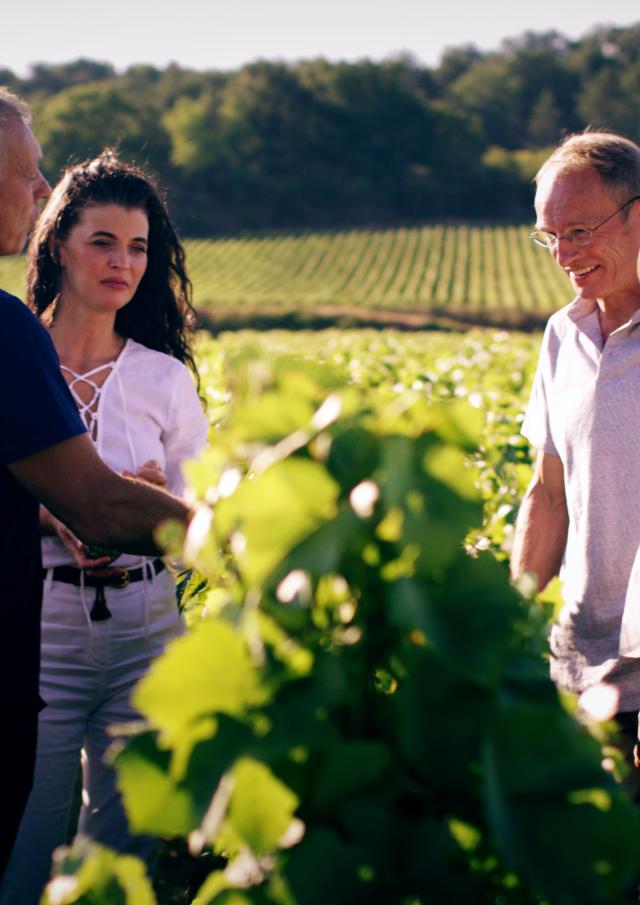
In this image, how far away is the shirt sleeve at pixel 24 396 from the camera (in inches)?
67.8

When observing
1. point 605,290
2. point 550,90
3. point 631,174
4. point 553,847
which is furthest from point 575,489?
point 550,90

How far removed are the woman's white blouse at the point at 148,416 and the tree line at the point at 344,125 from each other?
8037 cm

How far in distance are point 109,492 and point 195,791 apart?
101 cm

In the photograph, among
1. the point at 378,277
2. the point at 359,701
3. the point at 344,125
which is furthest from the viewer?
the point at 344,125

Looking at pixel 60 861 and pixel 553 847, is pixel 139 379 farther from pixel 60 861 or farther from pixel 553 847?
pixel 553 847

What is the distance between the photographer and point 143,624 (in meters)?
2.55

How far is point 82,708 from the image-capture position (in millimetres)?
2506

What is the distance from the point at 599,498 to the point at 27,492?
1.32m

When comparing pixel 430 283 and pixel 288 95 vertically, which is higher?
pixel 288 95

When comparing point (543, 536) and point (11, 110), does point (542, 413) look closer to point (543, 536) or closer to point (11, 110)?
point (543, 536)

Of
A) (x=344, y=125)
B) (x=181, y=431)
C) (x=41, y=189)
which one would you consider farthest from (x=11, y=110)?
(x=344, y=125)

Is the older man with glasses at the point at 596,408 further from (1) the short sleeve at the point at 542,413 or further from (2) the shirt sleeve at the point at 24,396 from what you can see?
(2) the shirt sleeve at the point at 24,396

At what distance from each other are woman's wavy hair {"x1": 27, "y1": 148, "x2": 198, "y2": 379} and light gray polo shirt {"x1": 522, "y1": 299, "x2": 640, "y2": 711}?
3.93 ft

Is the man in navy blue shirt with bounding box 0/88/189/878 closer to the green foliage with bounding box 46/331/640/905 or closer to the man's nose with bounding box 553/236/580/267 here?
the green foliage with bounding box 46/331/640/905
